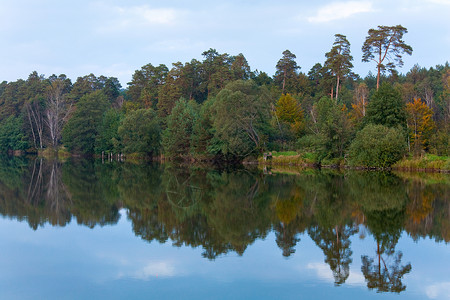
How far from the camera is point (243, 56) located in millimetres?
72438

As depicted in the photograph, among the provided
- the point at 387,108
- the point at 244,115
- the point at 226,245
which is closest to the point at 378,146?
the point at 387,108

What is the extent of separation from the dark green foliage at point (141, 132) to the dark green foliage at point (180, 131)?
5.96m

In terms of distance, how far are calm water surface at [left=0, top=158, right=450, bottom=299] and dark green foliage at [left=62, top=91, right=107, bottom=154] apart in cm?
4687

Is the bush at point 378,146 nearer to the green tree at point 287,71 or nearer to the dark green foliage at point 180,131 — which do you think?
the dark green foliage at point 180,131

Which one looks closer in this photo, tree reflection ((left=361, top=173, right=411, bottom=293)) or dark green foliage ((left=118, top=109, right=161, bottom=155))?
tree reflection ((left=361, top=173, right=411, bottom=293))

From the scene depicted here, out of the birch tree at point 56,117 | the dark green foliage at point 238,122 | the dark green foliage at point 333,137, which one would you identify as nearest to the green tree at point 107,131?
the birch tree at point 56,117

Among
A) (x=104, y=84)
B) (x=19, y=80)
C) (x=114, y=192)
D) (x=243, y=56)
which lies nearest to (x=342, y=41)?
(x=243, y=56)

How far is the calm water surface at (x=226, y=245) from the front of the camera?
852 cm

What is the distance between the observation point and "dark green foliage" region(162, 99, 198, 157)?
5047cm

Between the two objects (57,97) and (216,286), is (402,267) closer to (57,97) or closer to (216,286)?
(216,286)

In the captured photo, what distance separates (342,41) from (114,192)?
40.8 m

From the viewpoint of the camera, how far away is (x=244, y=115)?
143 ft

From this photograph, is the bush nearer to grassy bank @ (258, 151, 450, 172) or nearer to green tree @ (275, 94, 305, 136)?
grassy bank @ (258, 151, 450, 172)

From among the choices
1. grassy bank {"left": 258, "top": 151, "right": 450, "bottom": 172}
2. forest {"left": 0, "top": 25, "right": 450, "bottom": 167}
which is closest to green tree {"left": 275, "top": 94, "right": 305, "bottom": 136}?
forest {"left": 0, "top": 25, "right": 450, "bottom": 167}
